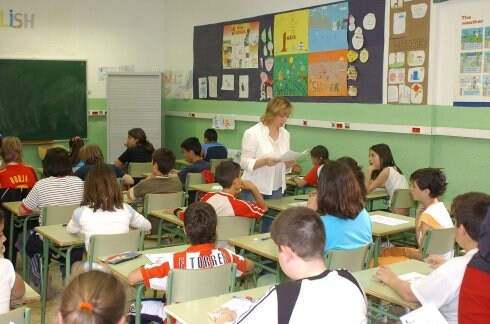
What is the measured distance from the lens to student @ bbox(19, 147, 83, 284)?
480 centimetres

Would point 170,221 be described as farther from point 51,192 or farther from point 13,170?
point 13,170

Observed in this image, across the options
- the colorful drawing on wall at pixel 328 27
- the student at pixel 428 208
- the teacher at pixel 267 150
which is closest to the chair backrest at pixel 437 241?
the student at pixel 428 208

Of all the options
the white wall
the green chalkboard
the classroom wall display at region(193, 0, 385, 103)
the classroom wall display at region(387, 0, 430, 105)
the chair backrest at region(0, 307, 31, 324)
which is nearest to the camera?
the chair backrest at region(0, 307, 31, 324)

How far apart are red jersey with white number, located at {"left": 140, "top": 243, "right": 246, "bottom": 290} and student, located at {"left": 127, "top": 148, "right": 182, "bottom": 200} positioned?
101 inches

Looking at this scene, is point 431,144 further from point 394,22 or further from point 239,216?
point 239,216

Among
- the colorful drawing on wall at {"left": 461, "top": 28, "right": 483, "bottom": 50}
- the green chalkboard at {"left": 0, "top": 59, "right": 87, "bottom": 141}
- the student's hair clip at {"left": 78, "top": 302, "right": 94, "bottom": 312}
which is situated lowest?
the student's hair clip at {"left": 78, "top": 302, "right": 94, "bottom": 312}

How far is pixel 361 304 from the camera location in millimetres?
1999

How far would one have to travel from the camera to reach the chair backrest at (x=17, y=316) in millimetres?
2338

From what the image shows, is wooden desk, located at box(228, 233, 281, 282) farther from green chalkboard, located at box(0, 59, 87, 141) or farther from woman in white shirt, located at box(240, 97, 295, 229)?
green chalkboard, located at box(0, 59, 87, 141)

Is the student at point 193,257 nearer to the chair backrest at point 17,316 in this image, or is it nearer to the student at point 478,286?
the chair backrest at point 17,316

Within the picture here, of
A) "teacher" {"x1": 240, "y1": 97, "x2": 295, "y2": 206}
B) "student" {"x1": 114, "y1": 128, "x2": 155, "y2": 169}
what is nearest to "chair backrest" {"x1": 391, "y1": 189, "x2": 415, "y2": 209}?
"teacher" {"x1": 240, "y1": 97, "x2": 295, "y2": 206}

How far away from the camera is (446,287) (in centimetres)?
244

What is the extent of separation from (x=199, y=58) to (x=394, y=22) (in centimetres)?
405

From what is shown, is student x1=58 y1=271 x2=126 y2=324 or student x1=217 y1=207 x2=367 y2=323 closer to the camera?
student x1=58 y1=271 x2=126 y2=324
